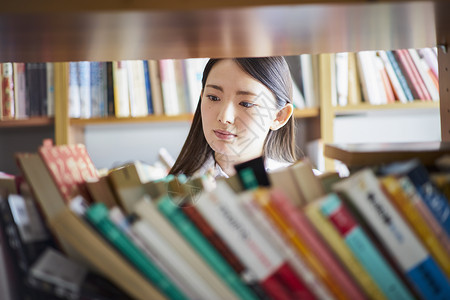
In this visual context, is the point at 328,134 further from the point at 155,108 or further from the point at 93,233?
the point at 93,233

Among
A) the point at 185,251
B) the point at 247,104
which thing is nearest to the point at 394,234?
the point at 185,251

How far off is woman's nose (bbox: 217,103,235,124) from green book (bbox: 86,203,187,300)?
1114mm

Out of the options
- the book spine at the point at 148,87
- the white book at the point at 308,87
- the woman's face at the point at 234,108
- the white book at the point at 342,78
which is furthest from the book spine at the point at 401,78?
the book spine at the point at 148,87

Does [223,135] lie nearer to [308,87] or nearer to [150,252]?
[308,87]

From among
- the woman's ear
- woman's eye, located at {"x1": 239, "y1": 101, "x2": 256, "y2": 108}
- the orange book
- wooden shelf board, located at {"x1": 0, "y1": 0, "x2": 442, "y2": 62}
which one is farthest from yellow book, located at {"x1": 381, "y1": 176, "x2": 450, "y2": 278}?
the woman's ear

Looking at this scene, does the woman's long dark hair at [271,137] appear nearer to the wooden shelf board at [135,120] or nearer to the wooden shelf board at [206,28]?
the wooden shelf board at [135,120]

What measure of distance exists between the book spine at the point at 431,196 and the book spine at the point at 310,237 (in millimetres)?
132

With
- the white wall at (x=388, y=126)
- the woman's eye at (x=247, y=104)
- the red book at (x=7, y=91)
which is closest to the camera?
the woman's eye at (x=247, y=104)

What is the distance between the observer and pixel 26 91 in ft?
7.45

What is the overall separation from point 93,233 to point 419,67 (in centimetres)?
200

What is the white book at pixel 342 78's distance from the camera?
232 centimetres

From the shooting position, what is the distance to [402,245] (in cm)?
63

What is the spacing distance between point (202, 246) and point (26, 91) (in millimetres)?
1864

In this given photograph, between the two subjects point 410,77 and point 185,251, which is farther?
point 410,77
